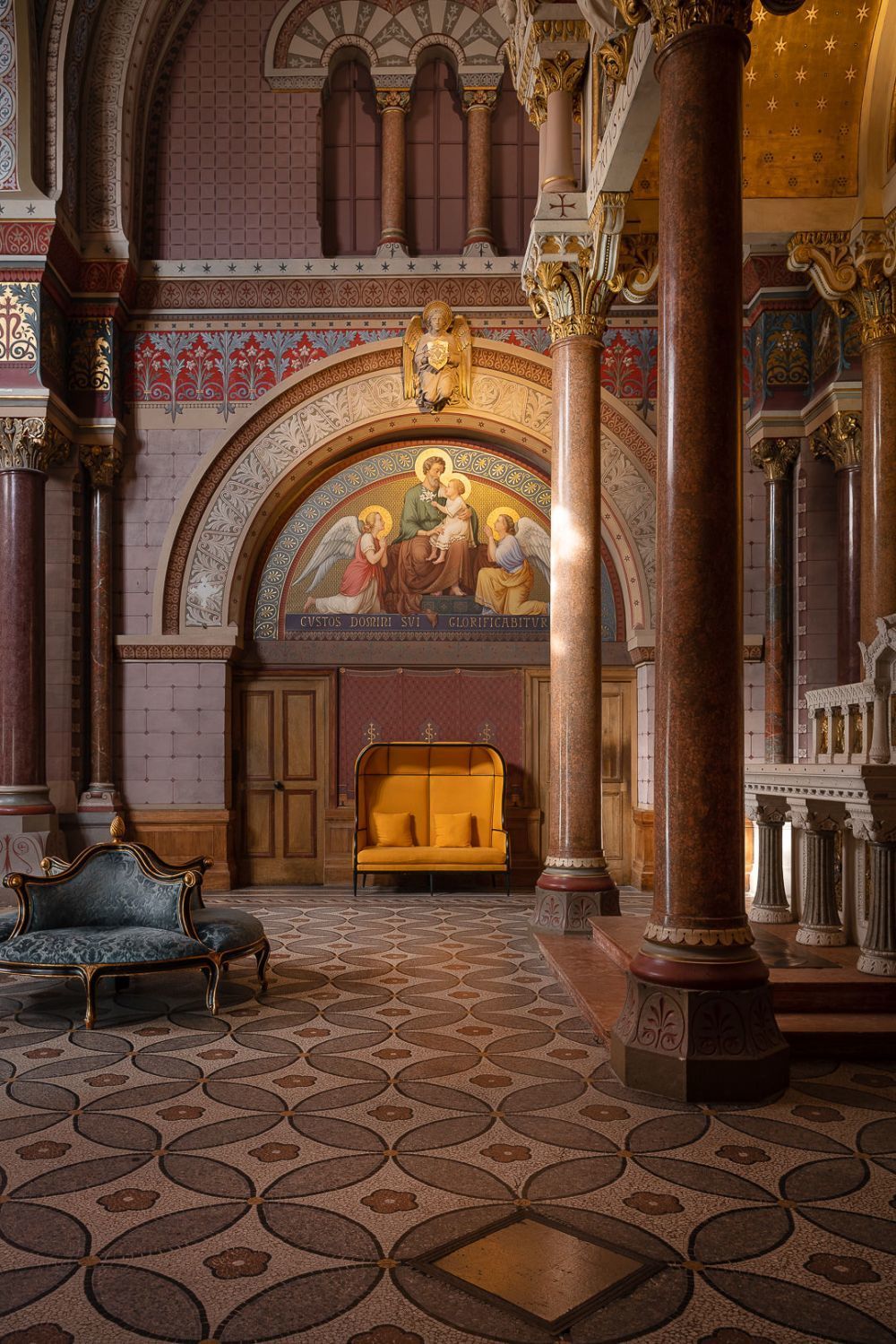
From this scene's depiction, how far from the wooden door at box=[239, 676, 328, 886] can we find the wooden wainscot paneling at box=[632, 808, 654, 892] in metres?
3.20

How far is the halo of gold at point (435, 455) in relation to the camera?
11352 millimetres

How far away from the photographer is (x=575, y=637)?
7.70 meters

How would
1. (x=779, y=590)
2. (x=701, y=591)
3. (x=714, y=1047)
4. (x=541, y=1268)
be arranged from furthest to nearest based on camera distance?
(x=779, y=590) < (x=701, y=591) < (x=714, y=1047) < (x=541, y=1268)

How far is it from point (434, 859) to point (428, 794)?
3.63 feet

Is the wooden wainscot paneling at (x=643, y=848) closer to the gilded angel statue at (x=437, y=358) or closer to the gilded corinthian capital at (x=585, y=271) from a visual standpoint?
the gilded angel statue at (x=437, y=358)

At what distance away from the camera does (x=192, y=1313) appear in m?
2.65

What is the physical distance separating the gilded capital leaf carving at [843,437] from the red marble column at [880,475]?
1615mm

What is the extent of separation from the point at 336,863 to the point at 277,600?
9.16 feet

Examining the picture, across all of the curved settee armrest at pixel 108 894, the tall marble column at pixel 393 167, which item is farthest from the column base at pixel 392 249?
the curved settee armrest at pixel 108 894

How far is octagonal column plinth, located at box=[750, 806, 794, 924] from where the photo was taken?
6.69 metres

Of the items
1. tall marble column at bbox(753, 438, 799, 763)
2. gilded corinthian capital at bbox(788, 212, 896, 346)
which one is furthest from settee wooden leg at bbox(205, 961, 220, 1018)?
Result: tall marble column at bbox(753, 438, 799, 763)

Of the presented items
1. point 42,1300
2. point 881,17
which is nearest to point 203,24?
point 881,17

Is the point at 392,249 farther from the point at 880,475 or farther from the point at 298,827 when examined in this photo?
the point at 298,827

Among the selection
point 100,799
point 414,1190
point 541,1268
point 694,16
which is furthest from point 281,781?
point 541,1268
